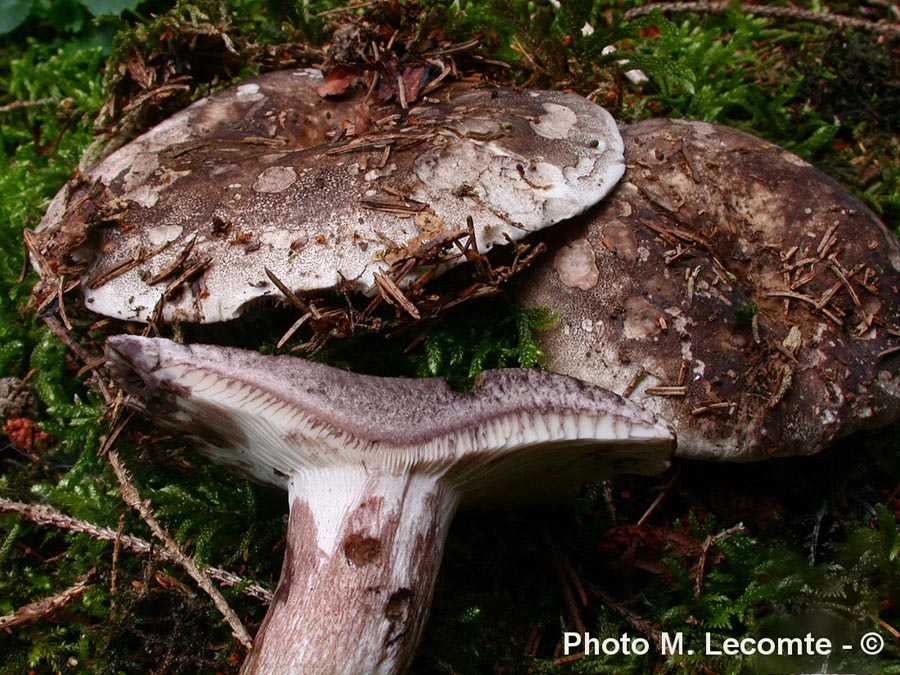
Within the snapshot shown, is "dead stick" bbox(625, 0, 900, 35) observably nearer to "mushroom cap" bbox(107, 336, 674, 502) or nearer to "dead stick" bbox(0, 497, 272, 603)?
"mushroom cap" bbox(107, 336, 674, 502)

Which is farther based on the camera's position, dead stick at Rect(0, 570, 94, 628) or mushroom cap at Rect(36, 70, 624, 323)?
dead stick at Rect(0, 570, 94, 628)

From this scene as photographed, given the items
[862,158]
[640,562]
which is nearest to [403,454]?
[640,562]

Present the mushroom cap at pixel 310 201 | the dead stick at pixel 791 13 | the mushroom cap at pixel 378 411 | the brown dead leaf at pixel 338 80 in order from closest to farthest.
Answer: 1. the mushroom cap at pixel 378 411
2. the mushroom cap at pixel 310 201
3. the brown dead leaf at pixel 338 80
4. the dead stick at pixel 791 13

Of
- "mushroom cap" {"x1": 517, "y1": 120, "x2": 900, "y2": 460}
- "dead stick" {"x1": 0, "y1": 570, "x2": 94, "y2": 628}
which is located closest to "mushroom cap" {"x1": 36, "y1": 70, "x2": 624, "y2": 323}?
"mushroom cap" {"x1": 517, "y1": 120, "x2": 900, "y2": 460}

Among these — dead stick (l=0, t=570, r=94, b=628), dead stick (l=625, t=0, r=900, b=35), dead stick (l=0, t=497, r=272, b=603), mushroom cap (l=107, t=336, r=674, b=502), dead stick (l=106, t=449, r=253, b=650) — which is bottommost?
dead stick (l=0, t=570, r=94, b=628)

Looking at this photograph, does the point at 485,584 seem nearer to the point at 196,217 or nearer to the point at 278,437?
the point at 278,437

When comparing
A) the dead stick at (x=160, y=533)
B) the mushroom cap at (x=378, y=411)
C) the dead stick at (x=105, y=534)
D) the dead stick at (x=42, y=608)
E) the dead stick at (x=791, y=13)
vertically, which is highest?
the dead stick at (x=791, y=13)

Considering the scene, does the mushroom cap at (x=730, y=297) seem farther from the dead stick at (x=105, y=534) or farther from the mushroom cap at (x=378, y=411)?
the dead stick at (x=105, y=534)

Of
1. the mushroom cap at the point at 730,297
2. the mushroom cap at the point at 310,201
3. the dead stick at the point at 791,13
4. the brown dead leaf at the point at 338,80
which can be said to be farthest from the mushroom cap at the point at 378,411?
the dead stick at the point at 791,13
